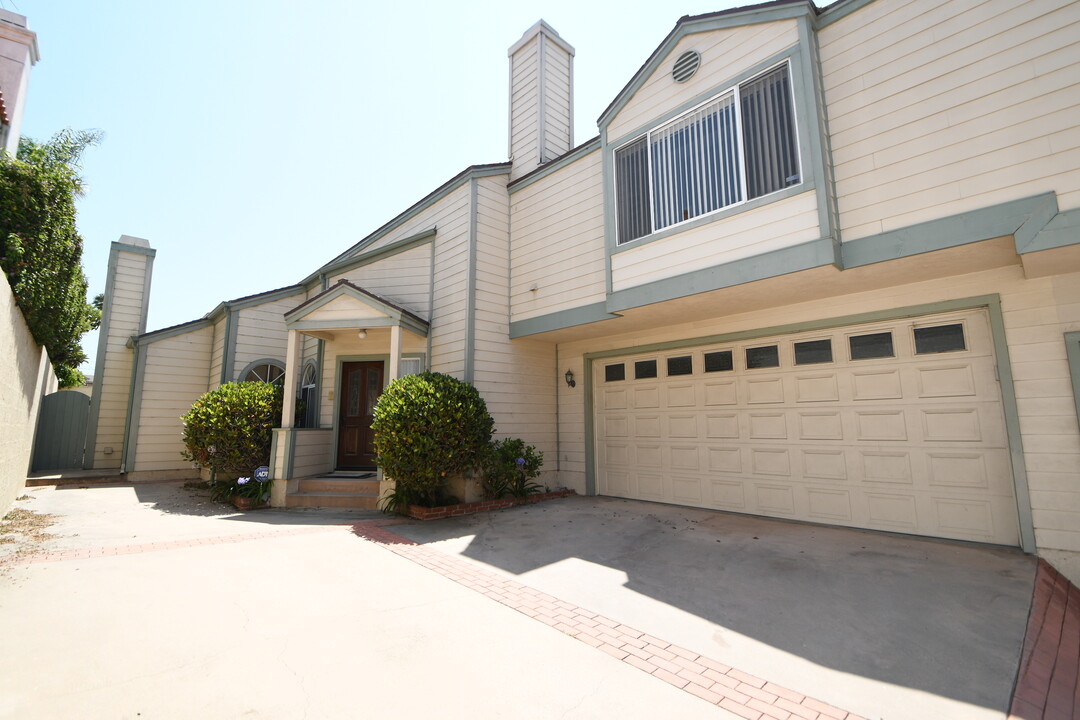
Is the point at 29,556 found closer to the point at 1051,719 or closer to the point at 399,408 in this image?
the point at 399,408

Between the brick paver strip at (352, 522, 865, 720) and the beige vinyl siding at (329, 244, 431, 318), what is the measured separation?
5522 mm

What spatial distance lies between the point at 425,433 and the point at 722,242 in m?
4.55

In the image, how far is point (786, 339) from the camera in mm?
6086

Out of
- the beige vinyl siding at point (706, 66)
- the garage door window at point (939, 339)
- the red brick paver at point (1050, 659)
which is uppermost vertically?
the beige vinyl siding at point (706, 66)

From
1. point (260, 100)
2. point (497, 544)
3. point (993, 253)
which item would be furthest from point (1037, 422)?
point (260, 100)

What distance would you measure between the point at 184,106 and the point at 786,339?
11.1 meters

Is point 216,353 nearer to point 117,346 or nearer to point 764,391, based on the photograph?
point 117,346

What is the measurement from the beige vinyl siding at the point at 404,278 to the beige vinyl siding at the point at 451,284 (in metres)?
0.30

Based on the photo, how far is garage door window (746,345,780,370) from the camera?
20.2ft

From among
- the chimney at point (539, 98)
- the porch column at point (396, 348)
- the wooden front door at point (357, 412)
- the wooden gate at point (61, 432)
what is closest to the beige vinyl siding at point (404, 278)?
the porch column at point (396, 348)

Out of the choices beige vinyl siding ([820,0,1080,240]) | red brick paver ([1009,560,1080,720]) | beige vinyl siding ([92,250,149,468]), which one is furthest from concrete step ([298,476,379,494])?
beige vinyl siding ([820,0,1080,240])

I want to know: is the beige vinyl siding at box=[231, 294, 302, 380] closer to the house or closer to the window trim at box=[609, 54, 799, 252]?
the house

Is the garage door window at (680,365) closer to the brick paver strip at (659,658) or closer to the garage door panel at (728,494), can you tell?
the garage door panel at (728,494)

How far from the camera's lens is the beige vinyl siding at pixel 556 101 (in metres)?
9.19
